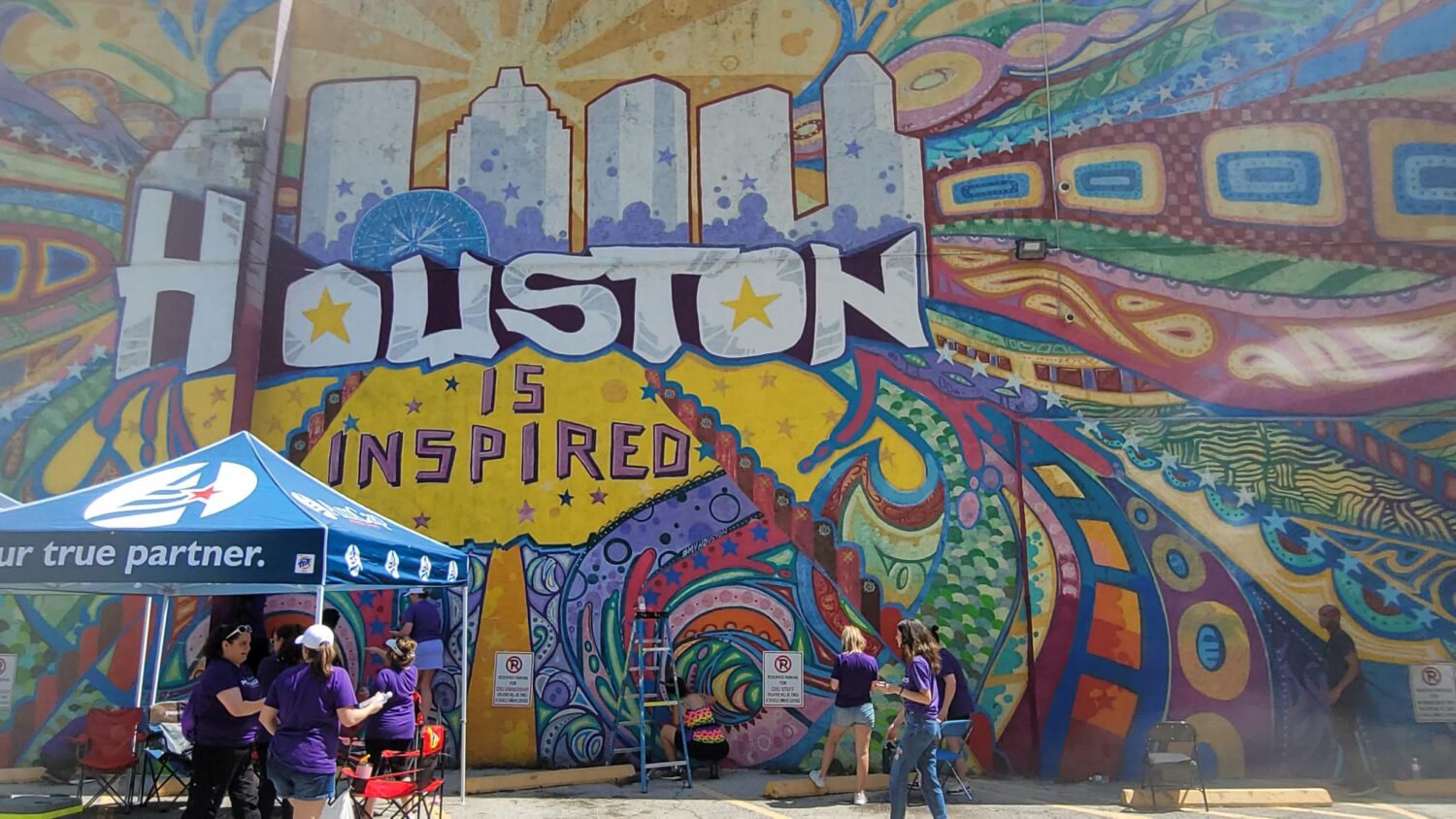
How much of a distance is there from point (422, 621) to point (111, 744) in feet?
9.36

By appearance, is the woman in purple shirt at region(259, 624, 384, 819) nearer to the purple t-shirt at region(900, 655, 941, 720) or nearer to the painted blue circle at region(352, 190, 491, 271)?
the purple t-shirt at region(900, 655, 941, 720)

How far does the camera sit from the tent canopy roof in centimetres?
649

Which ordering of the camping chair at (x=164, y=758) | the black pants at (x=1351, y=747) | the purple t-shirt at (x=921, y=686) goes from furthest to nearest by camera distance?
1. the black pants at (x=1351, y=747)
2. the camping chair at (x=164, y=758)
3. the purple t-shirt at (x=921, y=686)

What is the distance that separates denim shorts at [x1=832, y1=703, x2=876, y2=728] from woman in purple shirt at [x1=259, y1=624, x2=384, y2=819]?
15.1 ft

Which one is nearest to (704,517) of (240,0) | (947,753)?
(947,753)

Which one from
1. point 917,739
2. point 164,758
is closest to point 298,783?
point 164,758

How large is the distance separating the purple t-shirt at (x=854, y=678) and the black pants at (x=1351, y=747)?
4532 millimetres

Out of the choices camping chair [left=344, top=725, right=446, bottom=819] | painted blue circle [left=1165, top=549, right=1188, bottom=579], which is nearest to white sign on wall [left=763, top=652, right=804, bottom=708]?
camping chair [left=344, top=725, right=446, bottom=819]

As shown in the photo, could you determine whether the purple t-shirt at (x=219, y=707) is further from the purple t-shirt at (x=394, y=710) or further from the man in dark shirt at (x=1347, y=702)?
the man in dark shirt at (x=1347, y=702)

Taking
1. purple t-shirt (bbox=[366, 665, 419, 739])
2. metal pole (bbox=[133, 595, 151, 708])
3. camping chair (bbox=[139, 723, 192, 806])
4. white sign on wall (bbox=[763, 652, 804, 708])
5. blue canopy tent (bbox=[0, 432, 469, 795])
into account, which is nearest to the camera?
blue canopy tent (bbox=[0, 432, 469, 795])

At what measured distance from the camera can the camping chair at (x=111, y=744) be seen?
8562 millimetres

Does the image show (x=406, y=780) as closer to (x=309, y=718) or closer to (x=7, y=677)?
(x=309, y=718)

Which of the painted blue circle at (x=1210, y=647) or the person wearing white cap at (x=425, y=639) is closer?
the painted blue circle at (x=1210, y=647)

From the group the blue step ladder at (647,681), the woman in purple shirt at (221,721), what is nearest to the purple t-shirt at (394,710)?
the woman in purple shirt at (221,721)
